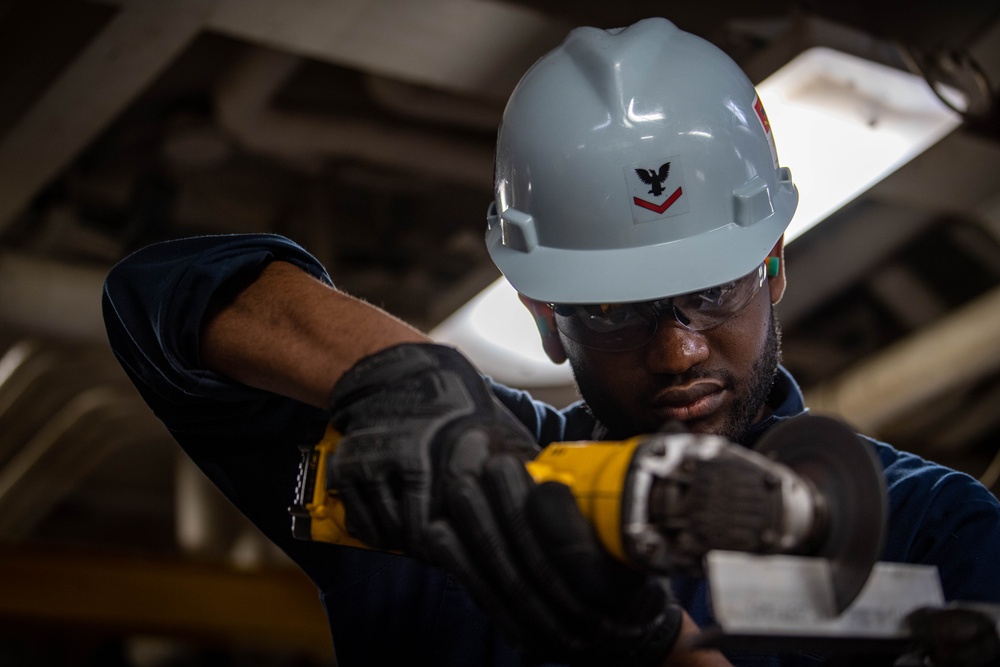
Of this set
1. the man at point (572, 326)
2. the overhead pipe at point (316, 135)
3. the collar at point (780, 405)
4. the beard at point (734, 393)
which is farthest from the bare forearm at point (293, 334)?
the overhead pipe at point (316, 135)

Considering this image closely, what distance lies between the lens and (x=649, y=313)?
167 cm

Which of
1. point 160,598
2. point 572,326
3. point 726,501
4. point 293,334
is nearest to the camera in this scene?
point 726,501

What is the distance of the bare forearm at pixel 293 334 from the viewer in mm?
1282

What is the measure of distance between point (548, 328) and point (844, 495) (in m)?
0.90

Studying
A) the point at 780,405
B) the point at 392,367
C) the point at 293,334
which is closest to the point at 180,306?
the point at 293,334

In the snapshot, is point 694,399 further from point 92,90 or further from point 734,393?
point 92,90

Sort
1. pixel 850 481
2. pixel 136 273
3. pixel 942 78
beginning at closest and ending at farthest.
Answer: pixel 850 481, pixel 136 273, pixel 942 78

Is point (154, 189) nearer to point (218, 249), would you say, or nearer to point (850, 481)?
point (218, 249)

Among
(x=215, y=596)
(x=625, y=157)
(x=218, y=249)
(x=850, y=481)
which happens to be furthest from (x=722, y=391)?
(x=215, y=596)

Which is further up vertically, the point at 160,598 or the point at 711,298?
the point at 711,298

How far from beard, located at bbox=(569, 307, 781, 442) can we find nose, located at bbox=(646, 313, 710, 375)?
0.09 feet

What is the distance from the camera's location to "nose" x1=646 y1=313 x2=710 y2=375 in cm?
165

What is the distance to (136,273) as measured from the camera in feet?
4.95

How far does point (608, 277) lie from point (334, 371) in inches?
20.7
